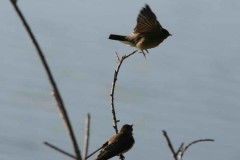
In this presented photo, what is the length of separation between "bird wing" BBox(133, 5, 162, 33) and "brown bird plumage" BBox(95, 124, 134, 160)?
1772 mm

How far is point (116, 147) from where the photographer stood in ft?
27.6

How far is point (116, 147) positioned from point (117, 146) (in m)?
0.08

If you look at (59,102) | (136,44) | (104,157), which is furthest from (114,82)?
(136,44)

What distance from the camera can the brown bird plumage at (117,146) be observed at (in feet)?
27.2

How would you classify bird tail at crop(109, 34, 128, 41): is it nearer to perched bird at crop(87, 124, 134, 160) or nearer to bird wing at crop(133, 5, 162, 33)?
bird wing at crop(133, 5, 162, 33)

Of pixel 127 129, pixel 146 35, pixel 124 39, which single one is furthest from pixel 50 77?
pixel 127 129

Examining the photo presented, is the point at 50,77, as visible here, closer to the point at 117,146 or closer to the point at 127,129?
the point at 117,146

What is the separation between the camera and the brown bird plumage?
8.30 metres

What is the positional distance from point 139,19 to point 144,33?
0.51 metres

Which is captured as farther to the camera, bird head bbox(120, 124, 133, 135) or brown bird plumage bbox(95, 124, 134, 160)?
bird head bbox(120, 124, 133, 135)

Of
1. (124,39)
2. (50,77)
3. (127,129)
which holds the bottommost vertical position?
(50,77)

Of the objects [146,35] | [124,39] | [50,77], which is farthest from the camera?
[124,39]

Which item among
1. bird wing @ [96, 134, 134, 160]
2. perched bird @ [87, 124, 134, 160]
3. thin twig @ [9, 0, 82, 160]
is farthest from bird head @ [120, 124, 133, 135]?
thin twig @ [9, 0, 82, 160]

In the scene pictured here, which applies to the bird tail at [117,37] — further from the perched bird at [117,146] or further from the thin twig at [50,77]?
the thin twig at [50,77]
